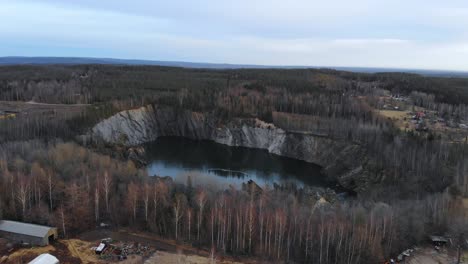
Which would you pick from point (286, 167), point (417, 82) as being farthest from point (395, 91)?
point (286, 167)

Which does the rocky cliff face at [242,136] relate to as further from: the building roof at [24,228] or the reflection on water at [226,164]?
the building roof at [24,228]

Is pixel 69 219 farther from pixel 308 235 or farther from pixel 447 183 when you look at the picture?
pixel 447 183

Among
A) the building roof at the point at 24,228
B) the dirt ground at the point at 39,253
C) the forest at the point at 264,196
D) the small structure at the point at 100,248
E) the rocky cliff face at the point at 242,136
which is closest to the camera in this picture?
the dirt ground at the point at 39,253

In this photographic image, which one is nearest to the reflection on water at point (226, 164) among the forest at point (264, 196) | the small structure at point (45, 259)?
the forest at point (264, 196)

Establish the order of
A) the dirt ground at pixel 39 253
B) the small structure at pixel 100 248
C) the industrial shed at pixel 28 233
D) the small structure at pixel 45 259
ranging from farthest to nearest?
1. the industrial shed at pixel 28 233
2. the small structure at pixel 100 248
3. the dirt ground at pixel 39 253
4. the small structure at pixel 45 259

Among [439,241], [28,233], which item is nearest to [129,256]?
[28,233]
